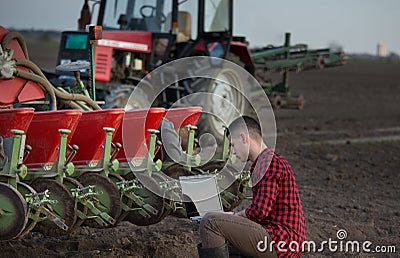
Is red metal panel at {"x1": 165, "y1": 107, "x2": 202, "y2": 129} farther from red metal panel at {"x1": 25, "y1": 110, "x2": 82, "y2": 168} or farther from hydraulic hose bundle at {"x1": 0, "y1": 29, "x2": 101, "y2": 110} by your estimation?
red metal panel at {"x1": 25, "y1": 110, "x2": 82, "y2": 168}

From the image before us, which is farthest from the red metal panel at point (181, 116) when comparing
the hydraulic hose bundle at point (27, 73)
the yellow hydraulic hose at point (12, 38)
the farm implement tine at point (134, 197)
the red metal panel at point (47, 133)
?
the yellow hydraulic hose at point (12, 38)

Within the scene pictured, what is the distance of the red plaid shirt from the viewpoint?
447 centimetres

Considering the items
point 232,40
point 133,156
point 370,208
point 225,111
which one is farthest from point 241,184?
point 232,40

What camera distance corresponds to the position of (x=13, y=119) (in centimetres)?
535

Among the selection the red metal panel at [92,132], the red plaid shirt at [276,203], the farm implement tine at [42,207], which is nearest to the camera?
the red plaid shirt at [276,203]

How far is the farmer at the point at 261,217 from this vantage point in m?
4.49

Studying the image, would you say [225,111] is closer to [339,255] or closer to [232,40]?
[232,40]

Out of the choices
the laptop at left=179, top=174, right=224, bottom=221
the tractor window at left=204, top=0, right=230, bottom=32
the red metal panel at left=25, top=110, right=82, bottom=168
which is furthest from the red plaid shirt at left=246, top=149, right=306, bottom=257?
the tractor window at left=204, top=0, right=230, bottom=32

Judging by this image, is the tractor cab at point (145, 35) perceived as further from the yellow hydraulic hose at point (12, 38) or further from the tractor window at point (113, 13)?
the yellow hydraulic hose at point (12, 38)

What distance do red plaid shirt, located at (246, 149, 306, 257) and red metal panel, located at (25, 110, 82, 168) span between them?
1.72 m

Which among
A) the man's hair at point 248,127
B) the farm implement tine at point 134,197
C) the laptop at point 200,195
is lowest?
the farm implement tine at point 134,197

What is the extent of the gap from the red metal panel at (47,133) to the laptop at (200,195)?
975 millimetres

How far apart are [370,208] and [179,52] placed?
14.1 ft

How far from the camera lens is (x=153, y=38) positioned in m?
10.8
